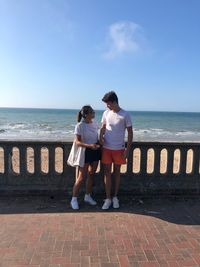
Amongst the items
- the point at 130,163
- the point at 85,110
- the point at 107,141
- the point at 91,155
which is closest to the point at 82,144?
the point at 91,155

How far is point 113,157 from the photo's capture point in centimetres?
485

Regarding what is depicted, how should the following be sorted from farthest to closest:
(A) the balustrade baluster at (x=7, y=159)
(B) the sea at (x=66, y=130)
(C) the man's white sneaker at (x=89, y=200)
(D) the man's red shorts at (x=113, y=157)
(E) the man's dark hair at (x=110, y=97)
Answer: (B) the sea at (x=66, y=130)
(A) the balustrade baluster at (x=7, y=159)
(C) the man's white sneaker at (x=89, y=200)
(D) the man's red shorts at (x=113, y=157)
(E) the man's dark hair at (x=110, y=97)

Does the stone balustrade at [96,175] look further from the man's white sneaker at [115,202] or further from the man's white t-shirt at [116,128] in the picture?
the man's white t-shirt at [116,128]

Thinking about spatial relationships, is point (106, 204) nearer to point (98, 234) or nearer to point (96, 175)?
point (96, 175)

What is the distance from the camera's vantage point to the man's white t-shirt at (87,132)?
4.80 meters

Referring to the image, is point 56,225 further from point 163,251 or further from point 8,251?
point 163,251

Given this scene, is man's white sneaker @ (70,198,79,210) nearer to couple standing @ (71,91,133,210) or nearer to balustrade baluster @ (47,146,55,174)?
couple standing @ (71,91,133,210)

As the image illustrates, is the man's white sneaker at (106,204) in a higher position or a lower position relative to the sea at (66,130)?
higher

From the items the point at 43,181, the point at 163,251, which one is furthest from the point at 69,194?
the point at 163,251

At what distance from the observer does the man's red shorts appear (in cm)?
483

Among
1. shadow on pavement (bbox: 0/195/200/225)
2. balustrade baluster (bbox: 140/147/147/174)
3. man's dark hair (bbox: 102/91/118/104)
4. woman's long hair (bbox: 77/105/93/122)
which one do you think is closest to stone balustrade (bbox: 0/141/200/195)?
balustrade baluster (bbox: 140/147/147/174)

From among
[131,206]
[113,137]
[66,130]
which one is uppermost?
[113,137]

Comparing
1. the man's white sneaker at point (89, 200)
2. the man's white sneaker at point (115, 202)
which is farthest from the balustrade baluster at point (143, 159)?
the man's white sneaker at point (89, 200)

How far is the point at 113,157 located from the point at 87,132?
0.60 meters
